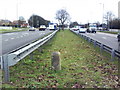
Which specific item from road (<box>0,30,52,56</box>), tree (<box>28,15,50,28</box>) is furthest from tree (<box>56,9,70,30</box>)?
road (<box>0,30,52,56</box>)

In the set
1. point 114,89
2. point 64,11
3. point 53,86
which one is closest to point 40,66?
point 53,86

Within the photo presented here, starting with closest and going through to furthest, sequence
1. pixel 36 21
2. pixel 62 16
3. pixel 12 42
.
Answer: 1. pixel 12 42
2. pixel 62 16
3. pixel 36 21

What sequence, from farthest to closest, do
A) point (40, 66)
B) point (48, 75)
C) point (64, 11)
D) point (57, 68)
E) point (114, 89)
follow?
1. point (64, 11)
2. point (40, 66)
3. point (57, 68)
4. point (48, 75)
5. point (114, 89)

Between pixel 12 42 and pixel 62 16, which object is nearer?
pixel 12 42

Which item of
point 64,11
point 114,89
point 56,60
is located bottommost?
point 114,89

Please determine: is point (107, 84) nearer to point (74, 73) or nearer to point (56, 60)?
point (74, 73)

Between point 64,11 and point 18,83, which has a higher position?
point 64,11

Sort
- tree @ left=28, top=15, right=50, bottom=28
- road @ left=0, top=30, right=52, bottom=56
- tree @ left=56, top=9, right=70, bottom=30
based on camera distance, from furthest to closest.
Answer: tree @ left=28, top=15, right=50, bottom=28 < tree @ left=56, top=9, right=70, bottom=30 < road @ left=0, top=30, right=52, bottom=56

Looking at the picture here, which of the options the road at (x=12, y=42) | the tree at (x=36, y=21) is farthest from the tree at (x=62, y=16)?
the road at (x=12, y=42)

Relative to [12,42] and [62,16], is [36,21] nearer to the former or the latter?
[62,16]

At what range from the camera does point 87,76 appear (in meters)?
7.75

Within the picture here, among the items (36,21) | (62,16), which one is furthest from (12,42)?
(36,21)

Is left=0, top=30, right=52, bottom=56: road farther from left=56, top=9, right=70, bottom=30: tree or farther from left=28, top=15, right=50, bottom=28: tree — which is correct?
left=28, top=15, right=50, bottom=28: tree

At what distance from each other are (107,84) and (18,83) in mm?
2628
